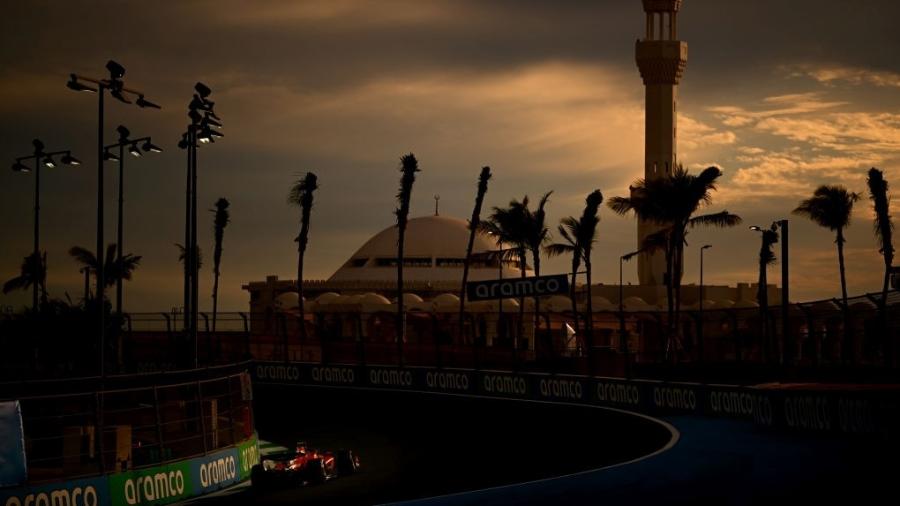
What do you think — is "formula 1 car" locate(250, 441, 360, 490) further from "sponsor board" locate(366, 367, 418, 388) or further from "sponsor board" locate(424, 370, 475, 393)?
"sponsor board" locate(366, 367, 418, 388)

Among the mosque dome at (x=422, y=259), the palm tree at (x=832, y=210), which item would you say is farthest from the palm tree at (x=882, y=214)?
the mosque dome at (x=422, y=259)

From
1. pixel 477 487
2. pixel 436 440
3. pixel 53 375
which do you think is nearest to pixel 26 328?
pixel 53 375

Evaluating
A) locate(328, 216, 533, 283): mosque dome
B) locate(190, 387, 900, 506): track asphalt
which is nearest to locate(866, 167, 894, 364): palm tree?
locate(190, 387, 900, 506): track asphalt

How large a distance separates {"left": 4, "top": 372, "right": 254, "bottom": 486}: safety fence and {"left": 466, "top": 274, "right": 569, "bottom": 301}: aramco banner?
1340 centimetres

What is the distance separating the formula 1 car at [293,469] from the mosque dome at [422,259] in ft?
320

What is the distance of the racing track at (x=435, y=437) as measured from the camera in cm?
2934

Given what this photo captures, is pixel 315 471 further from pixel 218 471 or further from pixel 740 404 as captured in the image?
pixel 740 404

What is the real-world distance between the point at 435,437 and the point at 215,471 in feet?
42.8

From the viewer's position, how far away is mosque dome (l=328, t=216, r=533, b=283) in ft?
434

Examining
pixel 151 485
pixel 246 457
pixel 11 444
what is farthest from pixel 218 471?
pixel 11 444

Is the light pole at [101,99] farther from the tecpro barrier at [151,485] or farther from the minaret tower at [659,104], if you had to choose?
the minaret tower at [659,104]

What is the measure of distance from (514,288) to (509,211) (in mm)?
25031

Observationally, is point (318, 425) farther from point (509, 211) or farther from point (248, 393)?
point (509, 211)

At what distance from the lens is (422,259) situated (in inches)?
5266
